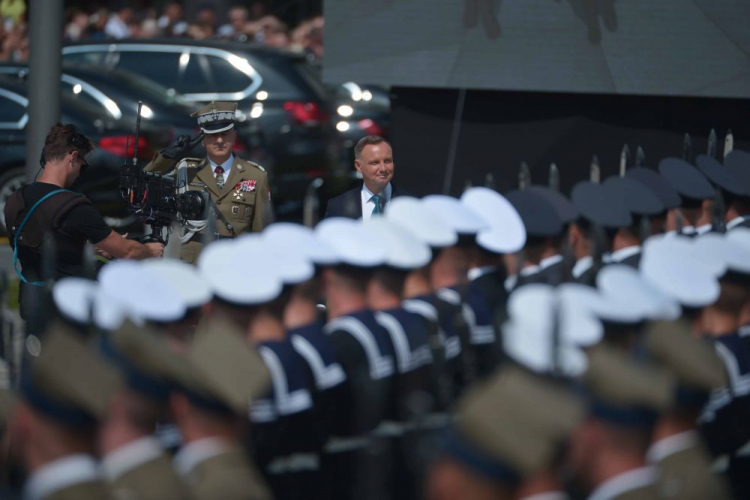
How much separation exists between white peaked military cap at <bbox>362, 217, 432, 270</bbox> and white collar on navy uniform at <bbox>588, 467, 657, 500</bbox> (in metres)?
1.40

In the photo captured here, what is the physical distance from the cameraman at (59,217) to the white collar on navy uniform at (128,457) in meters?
3.00

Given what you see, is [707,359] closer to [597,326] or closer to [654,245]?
[597,326]

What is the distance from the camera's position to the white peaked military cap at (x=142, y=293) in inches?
164

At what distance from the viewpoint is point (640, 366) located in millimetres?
3922

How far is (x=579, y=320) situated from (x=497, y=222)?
1.59m

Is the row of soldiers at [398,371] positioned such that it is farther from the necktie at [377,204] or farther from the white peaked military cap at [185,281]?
the necktie at [377,204]

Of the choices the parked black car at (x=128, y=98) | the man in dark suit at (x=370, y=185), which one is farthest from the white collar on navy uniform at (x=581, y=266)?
the parked black car at (x=128, y=98)

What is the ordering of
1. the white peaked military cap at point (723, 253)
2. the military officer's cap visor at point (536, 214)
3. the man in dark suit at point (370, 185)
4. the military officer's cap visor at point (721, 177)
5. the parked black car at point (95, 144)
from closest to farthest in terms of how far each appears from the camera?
1. the white peaked military cap at point (723, 253)
2. the military officer's cap visor at point (536, 214)
3. the military officer's cap visor at point (721, 177)
4. the man in dark suit at point (370, 185)
5. the parked black car at point (95, 144)

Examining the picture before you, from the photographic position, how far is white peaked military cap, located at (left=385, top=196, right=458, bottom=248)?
5266 millimetres

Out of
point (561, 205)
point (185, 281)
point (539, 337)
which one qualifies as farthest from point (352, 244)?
point (561, 205)

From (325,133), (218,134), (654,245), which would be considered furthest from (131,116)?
(654,245)

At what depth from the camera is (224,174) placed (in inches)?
313

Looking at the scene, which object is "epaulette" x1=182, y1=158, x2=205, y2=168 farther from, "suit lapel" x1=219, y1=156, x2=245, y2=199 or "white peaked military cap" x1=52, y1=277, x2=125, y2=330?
"white peaked military cap" x1=52, y1=277, x2=125, y2=330

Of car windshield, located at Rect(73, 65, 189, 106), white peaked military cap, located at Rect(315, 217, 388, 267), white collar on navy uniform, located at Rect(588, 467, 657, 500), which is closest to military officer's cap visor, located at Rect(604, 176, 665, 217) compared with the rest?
white peaked military cap, located at Rect(315, 217, 388, 267)
